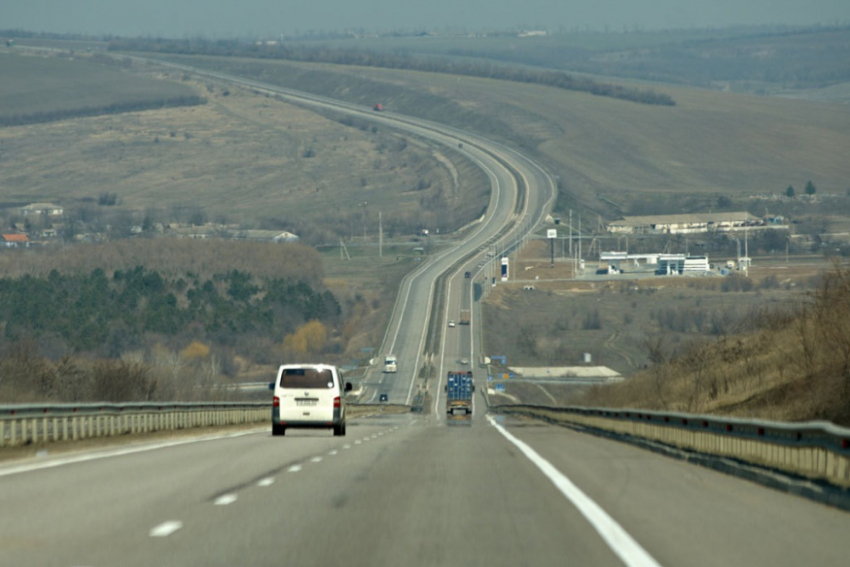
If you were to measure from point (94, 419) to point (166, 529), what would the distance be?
2192 centimetres

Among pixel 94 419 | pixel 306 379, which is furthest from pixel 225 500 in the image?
pixel 306 379

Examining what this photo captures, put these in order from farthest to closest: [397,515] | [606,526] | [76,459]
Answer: [76,459], [397,515], [606,526]

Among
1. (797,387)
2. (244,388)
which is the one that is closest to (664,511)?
(797,387)

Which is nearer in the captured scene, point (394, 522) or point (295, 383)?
point (394, 522)

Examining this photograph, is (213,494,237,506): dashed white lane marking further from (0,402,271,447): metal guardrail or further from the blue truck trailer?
the blue truck trailer

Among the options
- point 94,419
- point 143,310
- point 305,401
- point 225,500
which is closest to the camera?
point 225,500

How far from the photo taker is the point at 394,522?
1470cm

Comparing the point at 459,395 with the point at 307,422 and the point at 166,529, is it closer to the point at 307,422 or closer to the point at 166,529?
the point at 307,422

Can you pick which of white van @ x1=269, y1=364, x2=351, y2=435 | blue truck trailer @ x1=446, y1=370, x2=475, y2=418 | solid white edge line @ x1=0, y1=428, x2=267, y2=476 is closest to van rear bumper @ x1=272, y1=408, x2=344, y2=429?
white van @ x1=269, y1=364, x2=351, y2=435

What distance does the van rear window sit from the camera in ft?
124

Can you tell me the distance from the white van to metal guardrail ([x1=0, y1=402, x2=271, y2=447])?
4.12 meters

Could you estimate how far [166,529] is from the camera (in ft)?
45.1

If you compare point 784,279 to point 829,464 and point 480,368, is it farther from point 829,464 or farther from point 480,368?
point 829,464

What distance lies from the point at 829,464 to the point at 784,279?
539 feet
